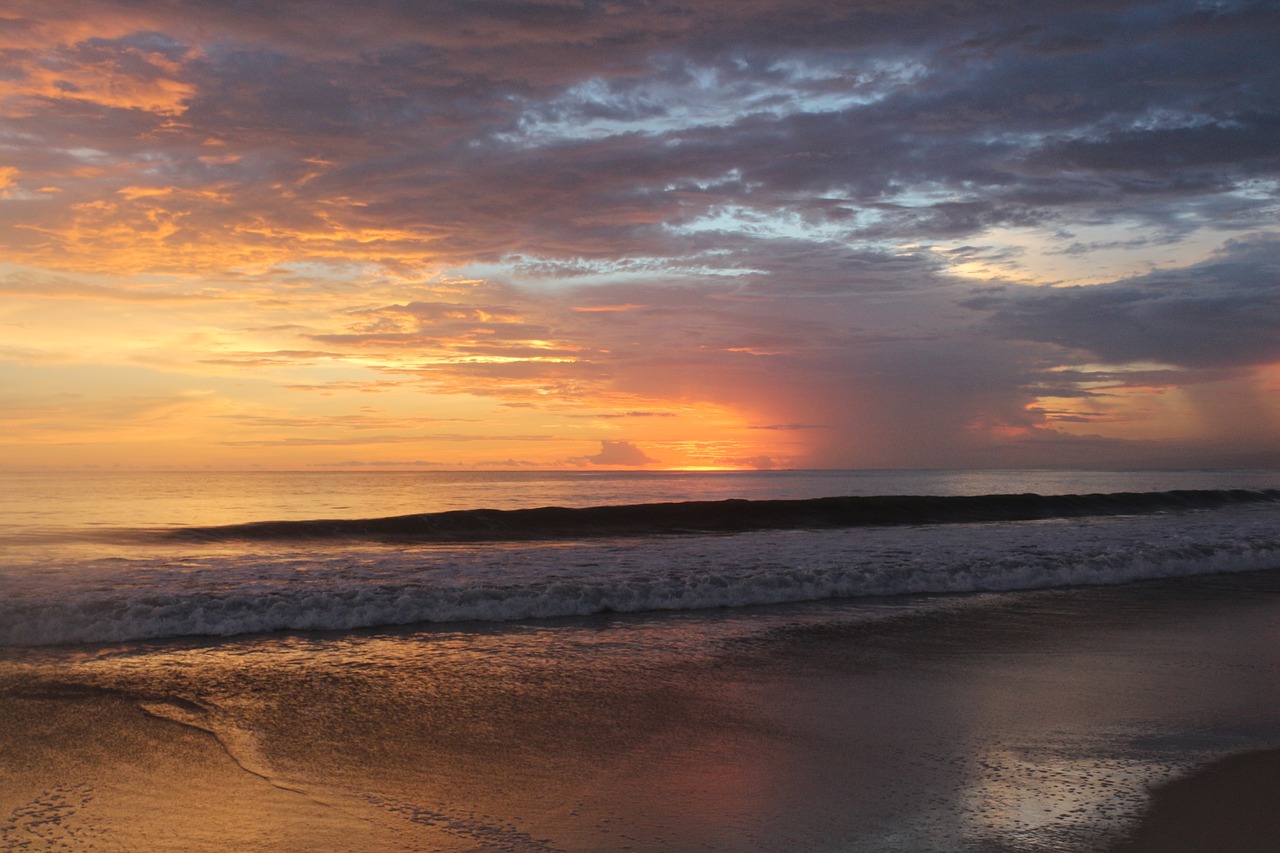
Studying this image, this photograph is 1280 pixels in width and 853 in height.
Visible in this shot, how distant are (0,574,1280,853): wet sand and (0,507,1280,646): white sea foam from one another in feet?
2.44

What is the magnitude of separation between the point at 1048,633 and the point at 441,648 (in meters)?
6.86

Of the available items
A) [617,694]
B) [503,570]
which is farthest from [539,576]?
[617,694]

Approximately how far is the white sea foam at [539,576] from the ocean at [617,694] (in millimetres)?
66

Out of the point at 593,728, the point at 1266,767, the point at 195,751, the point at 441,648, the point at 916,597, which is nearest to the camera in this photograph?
the point at 1266,767

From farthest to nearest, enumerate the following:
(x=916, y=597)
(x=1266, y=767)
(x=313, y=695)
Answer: (x=916, y=597), (x=313, y=695), (x=1266, y=767)

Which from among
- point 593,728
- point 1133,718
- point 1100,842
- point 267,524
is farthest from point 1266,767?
point 267,524

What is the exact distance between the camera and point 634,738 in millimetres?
5770

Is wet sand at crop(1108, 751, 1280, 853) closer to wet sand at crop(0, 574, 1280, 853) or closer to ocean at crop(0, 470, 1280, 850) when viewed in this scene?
wet sand at crop(0, 574, 1280, 853)

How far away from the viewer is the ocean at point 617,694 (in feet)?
14.6

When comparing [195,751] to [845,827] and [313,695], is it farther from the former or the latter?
[845,827]

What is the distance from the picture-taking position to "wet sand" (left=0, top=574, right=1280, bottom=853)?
14.1 feet

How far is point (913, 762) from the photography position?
5.24 meters

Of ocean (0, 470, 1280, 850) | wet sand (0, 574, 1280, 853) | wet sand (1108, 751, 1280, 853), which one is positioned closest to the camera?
wet sand (1108, 751, 1280, 853)

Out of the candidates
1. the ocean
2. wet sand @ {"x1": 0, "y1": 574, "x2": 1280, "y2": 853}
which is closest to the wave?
the ocean
